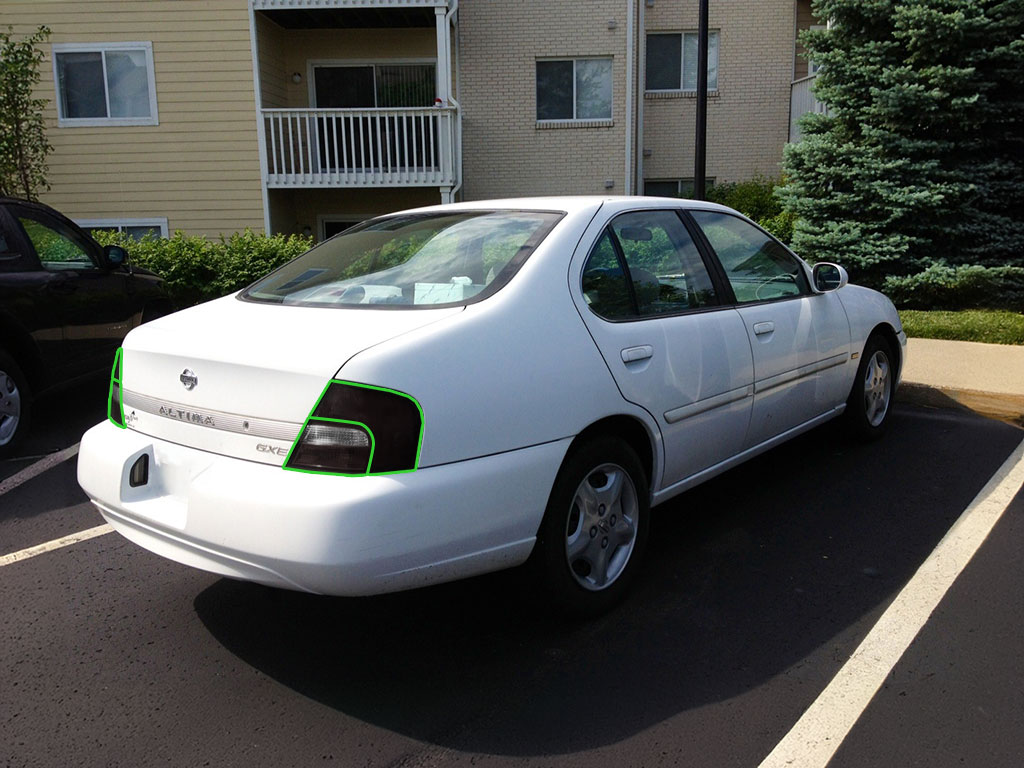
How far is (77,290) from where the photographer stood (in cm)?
662

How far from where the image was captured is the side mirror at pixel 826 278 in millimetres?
5027

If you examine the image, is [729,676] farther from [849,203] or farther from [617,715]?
[849,203]

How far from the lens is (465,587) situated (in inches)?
150

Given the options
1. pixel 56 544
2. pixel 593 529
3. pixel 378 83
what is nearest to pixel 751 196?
pixel 378 83

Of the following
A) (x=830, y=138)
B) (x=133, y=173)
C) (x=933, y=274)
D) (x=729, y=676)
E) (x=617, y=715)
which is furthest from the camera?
(x=133, y=173)

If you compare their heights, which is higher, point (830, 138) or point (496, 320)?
point (830, 138)

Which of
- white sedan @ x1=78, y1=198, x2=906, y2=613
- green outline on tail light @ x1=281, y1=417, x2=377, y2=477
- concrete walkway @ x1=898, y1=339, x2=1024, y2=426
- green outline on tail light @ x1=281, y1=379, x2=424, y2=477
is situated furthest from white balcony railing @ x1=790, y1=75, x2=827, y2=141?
green outline on tail light @ x1=281, y1=417, x2=377, y2=477

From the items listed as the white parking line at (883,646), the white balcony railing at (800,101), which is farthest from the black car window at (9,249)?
the white balcony railing at (800,101)

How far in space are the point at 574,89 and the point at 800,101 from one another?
4016 mm

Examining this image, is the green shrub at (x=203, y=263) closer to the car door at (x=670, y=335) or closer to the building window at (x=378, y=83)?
the building window at (x=378, y=83)

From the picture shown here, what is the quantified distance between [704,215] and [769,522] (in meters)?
1.59

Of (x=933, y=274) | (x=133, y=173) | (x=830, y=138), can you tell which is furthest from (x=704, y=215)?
(x=133, y=173)

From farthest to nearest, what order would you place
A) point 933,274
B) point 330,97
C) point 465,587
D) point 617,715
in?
point 330,97
point 933,274
point 465,587
point 617,715

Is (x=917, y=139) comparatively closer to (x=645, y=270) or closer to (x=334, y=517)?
(x=645, y=270)
